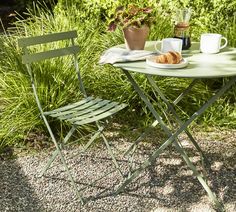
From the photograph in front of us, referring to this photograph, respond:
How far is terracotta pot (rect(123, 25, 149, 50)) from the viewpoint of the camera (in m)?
3.31

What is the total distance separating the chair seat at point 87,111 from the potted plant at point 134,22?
0.55m

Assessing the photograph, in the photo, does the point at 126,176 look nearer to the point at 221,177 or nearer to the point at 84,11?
the point at 221,177

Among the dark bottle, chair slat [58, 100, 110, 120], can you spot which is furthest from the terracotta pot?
chair slat [58, 100, 110, 120]

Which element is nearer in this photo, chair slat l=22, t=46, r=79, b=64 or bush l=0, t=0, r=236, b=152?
chair slat l=22, t=46, r=79, b=64

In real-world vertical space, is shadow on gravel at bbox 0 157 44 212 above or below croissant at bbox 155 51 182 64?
below

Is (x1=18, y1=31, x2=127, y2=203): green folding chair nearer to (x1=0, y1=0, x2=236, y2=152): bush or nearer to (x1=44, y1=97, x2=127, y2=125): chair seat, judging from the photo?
(x1=44, y1=97, x2=127, y2=125): chair seat

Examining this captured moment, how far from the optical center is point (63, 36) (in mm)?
3738

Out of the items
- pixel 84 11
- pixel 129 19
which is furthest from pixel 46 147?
pixel 84 11

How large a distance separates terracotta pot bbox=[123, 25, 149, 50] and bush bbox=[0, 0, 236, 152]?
4.31ft

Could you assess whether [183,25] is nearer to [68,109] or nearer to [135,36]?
[135,36]

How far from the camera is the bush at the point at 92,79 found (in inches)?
173

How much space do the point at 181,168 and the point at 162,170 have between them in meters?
0.17

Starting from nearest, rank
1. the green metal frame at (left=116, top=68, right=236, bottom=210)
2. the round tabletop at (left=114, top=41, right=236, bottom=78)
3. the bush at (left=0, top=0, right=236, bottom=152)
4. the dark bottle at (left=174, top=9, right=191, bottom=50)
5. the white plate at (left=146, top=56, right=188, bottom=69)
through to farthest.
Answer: the round tabletop at (left=114, top=41, right=236, bottom=78)
the white plate at (left=146, top=56, right=188, bottom=69)
the green metal frame at (left=116, top=68, right=236, bottom=210)
the dark bottle at (left=174, top=9, right=191, bottom=50)
the bush at (left=0, top=0, right=236, bottom=152)

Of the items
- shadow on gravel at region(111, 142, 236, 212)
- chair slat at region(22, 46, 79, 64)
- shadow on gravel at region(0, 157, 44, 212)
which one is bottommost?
shadow on gravel at region(0, 157, 44, 212)
